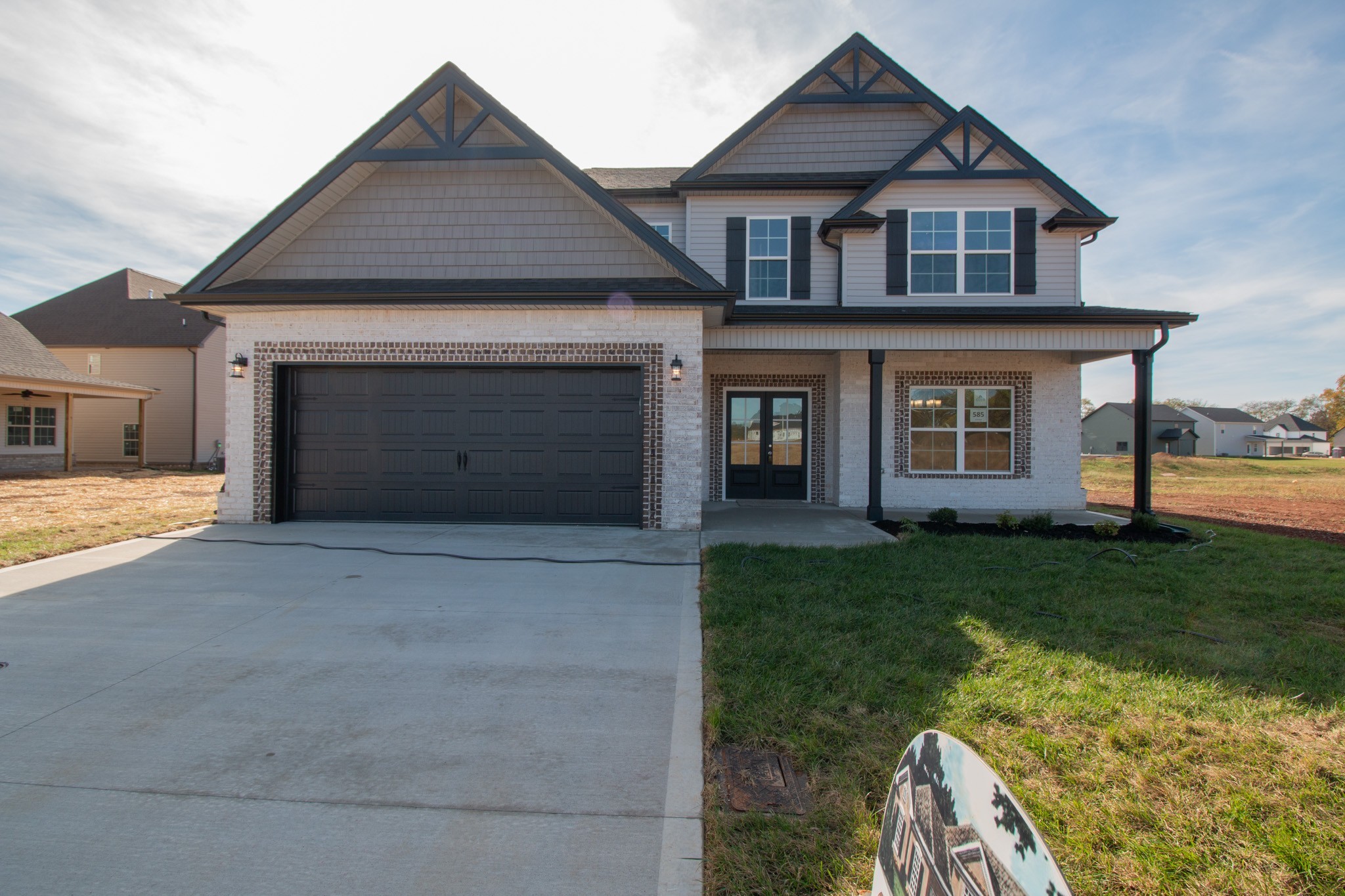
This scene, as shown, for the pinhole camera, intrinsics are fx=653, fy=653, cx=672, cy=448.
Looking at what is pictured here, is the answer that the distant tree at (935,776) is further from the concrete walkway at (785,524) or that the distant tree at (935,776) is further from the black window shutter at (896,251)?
the black window shutter at (896,251)

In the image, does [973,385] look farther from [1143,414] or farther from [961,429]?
[1143,414]

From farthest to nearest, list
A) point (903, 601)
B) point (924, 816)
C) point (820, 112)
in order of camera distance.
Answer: point (820, 112)
point (903, 601)
point (924, 816)

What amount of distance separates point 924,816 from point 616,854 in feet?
5.25

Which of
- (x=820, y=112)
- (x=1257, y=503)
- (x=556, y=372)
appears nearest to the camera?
(x=556, y=372)

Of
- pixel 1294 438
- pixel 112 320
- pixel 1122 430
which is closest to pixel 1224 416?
pixel 1294 438

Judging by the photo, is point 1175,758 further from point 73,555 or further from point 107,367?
point 107,367

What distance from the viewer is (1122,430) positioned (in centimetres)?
6072

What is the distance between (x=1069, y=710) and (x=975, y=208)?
34.6 feet

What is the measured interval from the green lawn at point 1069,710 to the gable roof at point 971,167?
24.6 feet

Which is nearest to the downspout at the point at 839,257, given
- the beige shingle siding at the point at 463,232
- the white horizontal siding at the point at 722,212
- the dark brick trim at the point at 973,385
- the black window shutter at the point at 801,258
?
the black window shutter at the point at 801,258

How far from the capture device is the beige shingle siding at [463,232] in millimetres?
9695

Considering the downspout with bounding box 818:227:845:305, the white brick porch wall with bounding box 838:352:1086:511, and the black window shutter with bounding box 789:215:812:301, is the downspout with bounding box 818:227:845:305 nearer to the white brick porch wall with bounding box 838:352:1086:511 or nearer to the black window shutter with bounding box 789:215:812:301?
the black window shutter with bounding box 789:215:812:301

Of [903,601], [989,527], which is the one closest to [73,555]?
[903,601]

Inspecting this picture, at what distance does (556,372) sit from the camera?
381 inches
